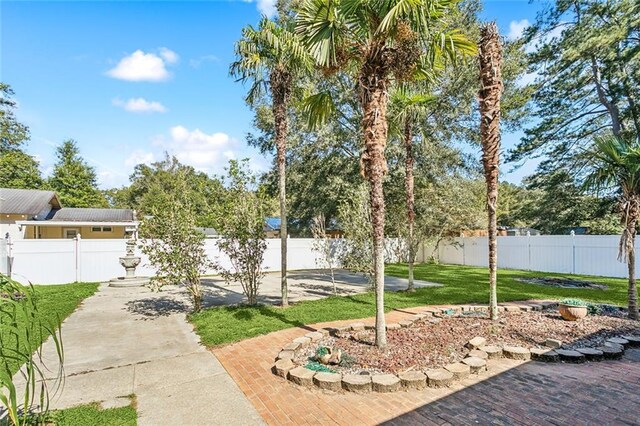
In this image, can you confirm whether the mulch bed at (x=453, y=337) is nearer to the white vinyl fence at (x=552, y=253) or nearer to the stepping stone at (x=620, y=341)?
the stepping stone at (x=620, y=341)

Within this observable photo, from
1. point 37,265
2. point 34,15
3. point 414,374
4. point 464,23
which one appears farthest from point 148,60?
point 414,374

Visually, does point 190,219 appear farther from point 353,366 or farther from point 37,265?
point 37,265

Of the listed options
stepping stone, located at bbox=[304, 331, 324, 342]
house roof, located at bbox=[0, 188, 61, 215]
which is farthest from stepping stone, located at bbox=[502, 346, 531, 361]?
house roof, located at bbox=[0, 188, 61, 215]

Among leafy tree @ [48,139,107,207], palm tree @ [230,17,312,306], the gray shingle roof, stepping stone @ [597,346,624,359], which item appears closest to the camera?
stepping stone @ [597,346,624,359]

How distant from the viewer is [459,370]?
4141mm

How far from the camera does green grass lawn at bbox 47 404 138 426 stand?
10.5 feet

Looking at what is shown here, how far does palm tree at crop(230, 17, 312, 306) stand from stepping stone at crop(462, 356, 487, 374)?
451 cm

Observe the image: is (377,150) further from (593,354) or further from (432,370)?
(593,354)

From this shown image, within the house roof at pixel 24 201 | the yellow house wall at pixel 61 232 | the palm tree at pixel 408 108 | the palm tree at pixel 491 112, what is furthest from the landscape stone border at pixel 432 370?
the house roof at pixel 24 201

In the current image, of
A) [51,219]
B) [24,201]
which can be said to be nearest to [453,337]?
[51,219]

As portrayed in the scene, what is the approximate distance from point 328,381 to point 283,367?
715 mm

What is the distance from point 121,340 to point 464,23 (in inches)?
645

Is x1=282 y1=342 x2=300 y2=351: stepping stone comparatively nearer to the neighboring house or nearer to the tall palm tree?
the tall palm tree

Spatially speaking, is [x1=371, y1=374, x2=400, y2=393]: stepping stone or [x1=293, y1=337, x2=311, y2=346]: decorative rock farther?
[x1=293, y1=337, x2=311, y2=346]: decorative rock
